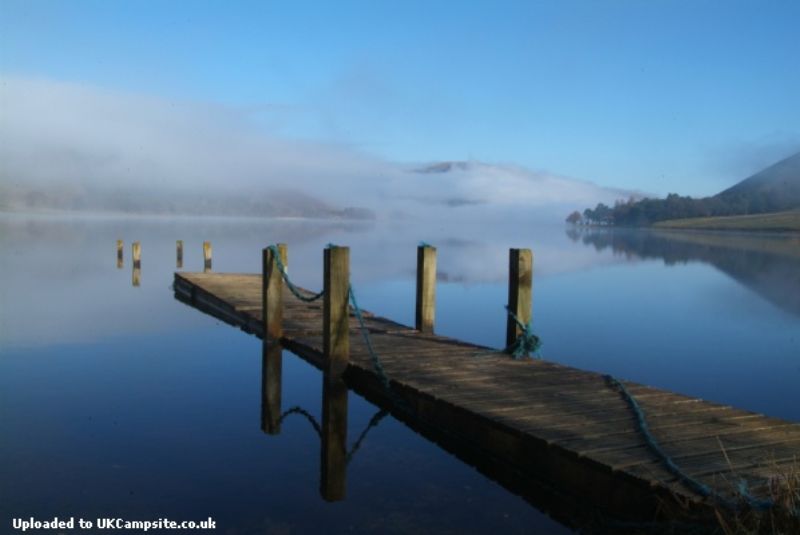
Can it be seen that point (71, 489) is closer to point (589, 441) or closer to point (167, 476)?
point (167, 476)

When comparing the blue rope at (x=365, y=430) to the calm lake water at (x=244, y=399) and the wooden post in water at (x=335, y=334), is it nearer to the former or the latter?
the calm lake water at (x=244, y=399)

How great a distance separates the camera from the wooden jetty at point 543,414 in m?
5.63

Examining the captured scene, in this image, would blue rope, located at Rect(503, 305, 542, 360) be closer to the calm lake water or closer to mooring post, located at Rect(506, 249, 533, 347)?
mooring post, located at Rect(506, 249, 533, 347)

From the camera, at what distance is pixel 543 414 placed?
24.2ft

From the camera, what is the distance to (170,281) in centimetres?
3322

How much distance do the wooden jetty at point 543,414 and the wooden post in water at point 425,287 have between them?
2cm

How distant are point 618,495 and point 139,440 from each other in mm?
6229

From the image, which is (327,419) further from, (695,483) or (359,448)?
(695,483)

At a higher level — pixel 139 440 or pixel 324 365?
pixel 324 365

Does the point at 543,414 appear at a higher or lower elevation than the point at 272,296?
lower

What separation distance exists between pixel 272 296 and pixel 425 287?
2.98 m

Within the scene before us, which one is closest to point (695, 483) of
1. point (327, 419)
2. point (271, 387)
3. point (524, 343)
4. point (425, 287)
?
point (524, 343)

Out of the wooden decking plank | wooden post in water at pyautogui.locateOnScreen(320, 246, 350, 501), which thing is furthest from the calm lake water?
the wooden decking plank

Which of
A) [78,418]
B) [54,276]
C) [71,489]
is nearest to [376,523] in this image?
[71,489]
